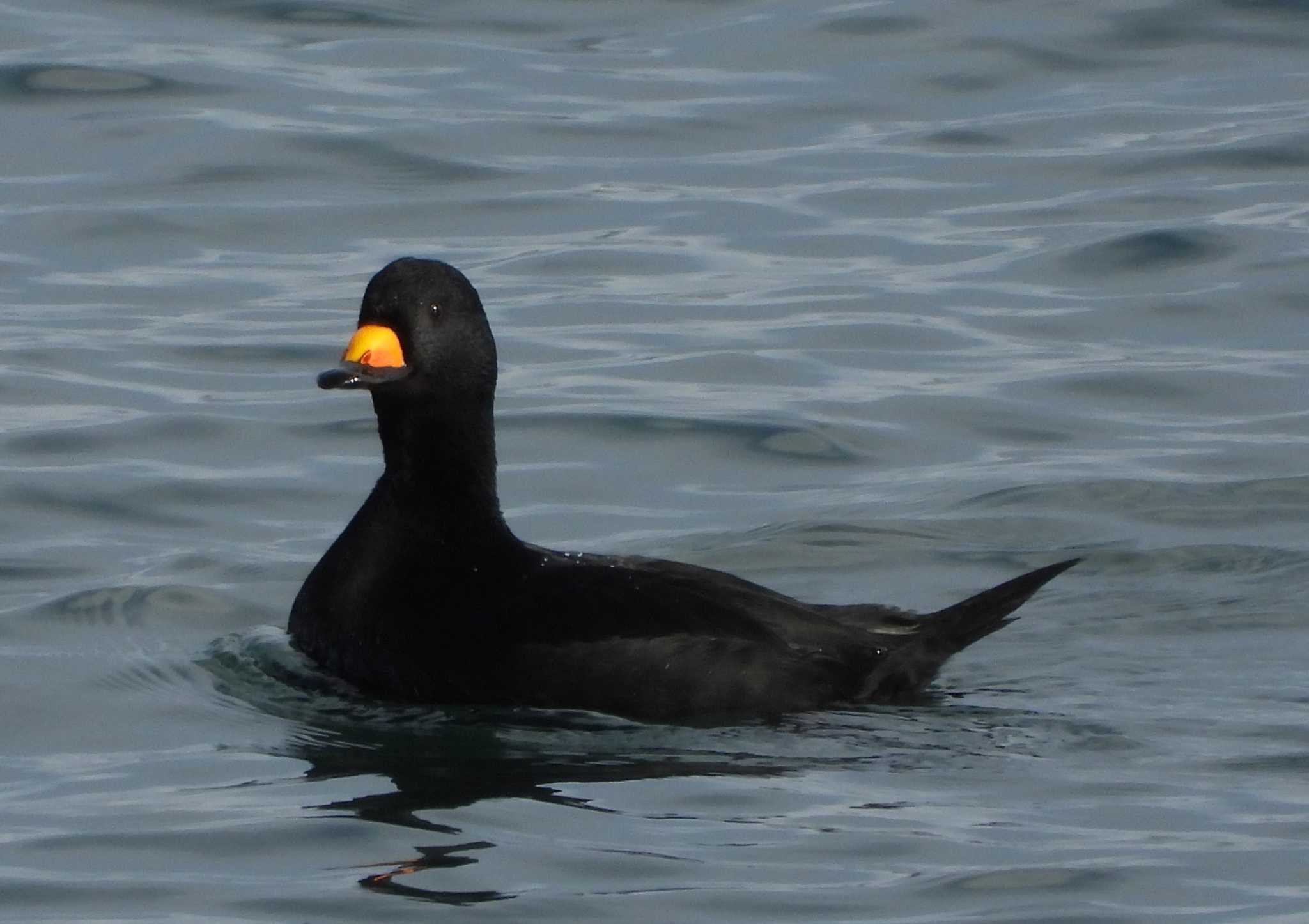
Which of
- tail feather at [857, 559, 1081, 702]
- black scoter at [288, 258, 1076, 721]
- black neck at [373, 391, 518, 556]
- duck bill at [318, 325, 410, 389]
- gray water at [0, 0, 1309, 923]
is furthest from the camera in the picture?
black neck at [373, 391, 518, 556]

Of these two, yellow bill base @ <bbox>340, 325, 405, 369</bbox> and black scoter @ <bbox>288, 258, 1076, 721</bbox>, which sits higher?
yellow bill base @ <bbox>340, 325, 405, 369</bbox>

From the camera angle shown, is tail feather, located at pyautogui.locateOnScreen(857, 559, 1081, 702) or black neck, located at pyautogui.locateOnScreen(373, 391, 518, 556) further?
black neck, located at pyautogui.locateOnScreen(373, 391, 518, 556)

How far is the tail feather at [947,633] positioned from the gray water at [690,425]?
0.17 metres

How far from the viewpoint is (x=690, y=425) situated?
401 inches

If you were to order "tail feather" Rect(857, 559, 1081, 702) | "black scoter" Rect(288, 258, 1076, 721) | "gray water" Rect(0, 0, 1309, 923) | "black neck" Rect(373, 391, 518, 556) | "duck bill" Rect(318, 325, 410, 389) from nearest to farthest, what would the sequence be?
"gray water" Rect(0, 0, 1309, 923) → "black scoter" Rect(288, 258, 1076, 721) → "tail feather" Rect(857, 559, 1081, 702) → "duck bill" Rect(318, 325, 410, 389) → "black neck" Rect(373, 391, 518, 556)

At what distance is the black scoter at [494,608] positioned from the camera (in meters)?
6.84

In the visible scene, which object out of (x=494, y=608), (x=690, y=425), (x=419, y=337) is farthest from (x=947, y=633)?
(x=690, y=425)

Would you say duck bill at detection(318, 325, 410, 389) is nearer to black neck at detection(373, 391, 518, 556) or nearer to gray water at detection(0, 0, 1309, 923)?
black neck at detection(373, 391, 518, 556)

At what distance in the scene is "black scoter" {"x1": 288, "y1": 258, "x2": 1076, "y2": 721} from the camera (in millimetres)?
6844

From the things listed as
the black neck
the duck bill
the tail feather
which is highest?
the duck bill

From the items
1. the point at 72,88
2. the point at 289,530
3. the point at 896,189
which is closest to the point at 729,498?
the point at 289,530

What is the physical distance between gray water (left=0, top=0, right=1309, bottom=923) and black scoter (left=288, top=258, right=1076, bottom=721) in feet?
0.39

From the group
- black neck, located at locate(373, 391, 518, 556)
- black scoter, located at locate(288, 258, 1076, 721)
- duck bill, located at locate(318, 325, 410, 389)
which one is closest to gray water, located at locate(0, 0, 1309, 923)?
black scoter, located at locate(288, 258, 1076, 721)

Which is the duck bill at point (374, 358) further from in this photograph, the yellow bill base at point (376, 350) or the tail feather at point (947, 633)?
the tail feather at point (947, 633)
